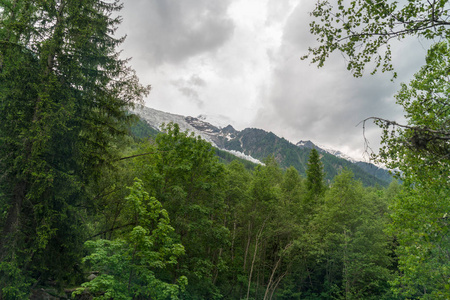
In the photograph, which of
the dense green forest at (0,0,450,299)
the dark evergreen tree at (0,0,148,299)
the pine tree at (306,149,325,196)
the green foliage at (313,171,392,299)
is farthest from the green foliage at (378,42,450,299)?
the pine tree at (306,149,325,196)

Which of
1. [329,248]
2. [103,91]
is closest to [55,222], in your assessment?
[103,91]

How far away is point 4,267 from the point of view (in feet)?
24.3

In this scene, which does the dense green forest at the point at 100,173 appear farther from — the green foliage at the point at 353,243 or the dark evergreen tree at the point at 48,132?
the green foliage at the point at 353,243

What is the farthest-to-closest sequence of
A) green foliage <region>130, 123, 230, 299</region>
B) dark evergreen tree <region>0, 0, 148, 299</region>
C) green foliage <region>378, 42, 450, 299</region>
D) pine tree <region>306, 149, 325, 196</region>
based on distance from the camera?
pine tree <region>306, 149, 325, 196</region> → green foliage <region>130, 123, 230, 299</region> → dark evergreen tree <region>0, 0, 148, 299</region> → green foliage <region>378, 42, 450, 299</region>

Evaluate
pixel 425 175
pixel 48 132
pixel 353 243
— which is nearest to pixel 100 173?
pixel 48 132

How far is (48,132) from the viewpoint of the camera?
26.8 ft

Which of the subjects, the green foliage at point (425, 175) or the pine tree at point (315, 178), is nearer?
the green foliage at point (425, 175)

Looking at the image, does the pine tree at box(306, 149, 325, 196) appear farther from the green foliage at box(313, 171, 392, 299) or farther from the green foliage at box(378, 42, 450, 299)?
the green foliage at box(378, 42, 450, 299)

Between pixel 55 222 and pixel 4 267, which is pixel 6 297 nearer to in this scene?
pixel 4 267

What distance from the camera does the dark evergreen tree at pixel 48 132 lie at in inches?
320

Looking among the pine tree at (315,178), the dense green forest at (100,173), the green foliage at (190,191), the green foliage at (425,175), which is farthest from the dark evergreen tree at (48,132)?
the pine tree at (315,178)

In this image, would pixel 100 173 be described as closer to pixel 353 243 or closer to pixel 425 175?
pixel 425 175

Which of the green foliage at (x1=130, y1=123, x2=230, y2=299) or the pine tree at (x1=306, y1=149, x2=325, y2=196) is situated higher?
the pine tree at (x1=306, y1=149, x2=325, y2=196)

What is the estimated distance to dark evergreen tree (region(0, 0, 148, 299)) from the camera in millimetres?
8141
